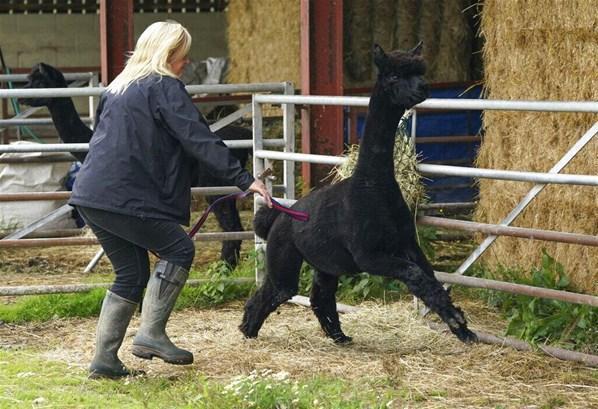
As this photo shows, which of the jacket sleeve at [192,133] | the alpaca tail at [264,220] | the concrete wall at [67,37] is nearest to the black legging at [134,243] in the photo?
the jacket sleeve at [192,133]

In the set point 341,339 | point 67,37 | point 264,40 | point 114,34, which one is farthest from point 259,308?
point 67,37

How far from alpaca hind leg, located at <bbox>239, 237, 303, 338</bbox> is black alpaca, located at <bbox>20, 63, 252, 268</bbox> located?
1916mm

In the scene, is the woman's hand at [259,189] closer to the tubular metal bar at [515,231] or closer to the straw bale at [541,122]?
the tubular metal bar at [515,231]

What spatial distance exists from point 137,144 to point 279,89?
278 cm

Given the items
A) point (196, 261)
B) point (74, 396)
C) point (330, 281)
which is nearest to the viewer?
point (74, 396)

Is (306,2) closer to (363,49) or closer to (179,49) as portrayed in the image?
(179,49)

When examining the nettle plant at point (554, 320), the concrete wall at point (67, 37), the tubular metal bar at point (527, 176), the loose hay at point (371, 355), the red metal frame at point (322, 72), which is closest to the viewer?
the loose hay at point (371, 355)

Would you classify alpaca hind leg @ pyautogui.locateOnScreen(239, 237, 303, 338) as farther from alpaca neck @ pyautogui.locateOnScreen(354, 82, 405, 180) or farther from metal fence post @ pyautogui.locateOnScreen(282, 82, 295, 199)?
metal fence post @ pyautogui.locateOnScreen(282, 82, 295, 199)

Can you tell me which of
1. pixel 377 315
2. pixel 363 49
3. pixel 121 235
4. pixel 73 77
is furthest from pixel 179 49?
pixel 363 49

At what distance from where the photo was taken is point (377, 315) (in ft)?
25.9

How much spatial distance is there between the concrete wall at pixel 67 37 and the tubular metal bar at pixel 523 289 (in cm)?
1201

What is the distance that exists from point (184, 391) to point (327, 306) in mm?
1508

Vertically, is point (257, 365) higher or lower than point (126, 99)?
lower

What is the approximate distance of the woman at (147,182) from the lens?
622 cm
